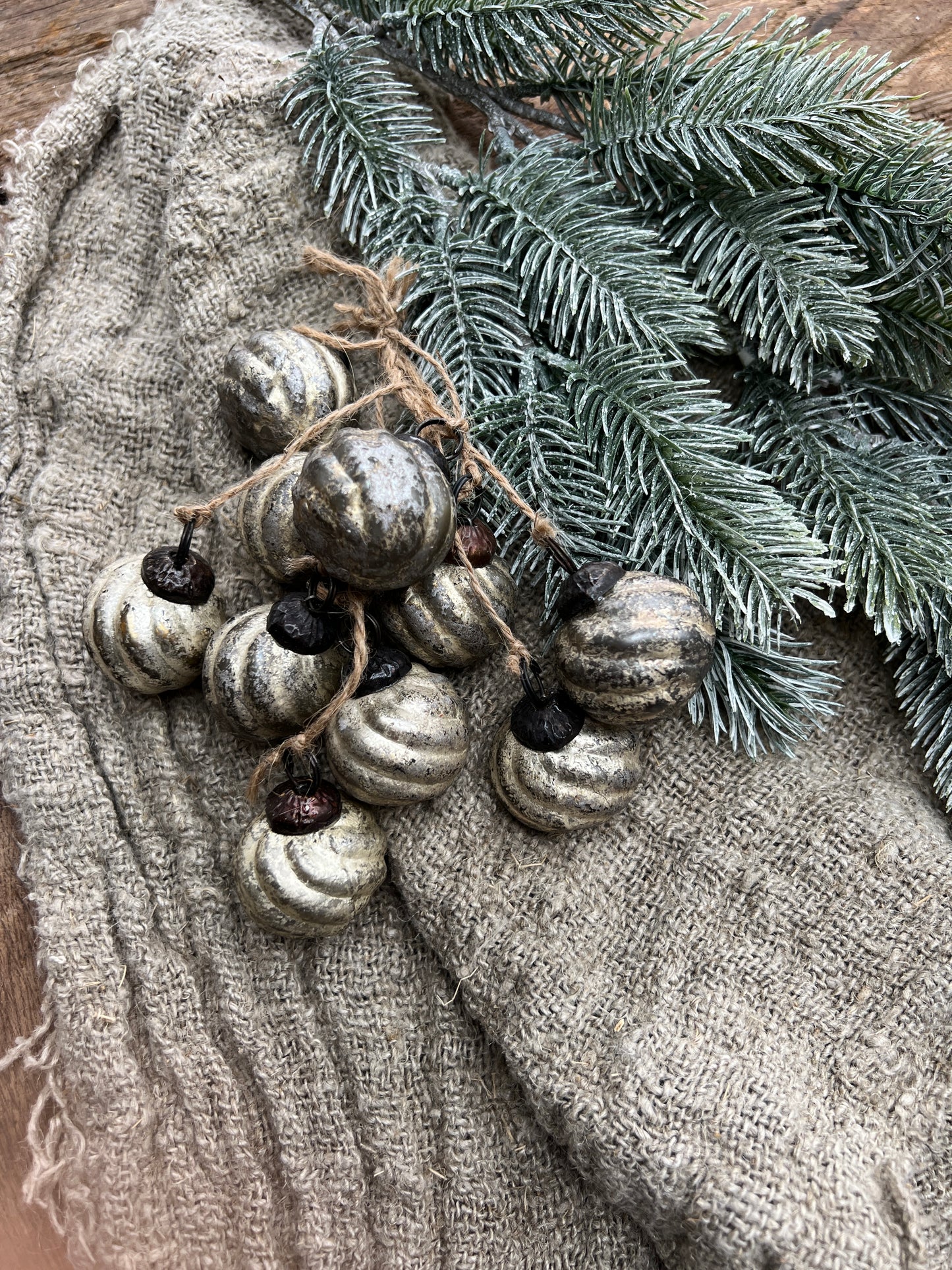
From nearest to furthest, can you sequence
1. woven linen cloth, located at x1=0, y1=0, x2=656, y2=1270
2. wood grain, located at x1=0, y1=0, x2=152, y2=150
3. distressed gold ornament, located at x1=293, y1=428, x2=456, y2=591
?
distressed gold ornament, located at x1=293, y1=428, x2=456, y2=591
woven linen cloth, located at x1=0, y1=0, x2=656, y2=1270
wood grain, located at x1=0, y1=0, x2=152, y2=150

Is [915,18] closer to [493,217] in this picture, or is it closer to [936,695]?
[493,217]

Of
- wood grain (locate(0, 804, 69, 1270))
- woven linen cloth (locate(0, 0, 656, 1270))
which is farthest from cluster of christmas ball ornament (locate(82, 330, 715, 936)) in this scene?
wood grain (locate(0, 804, 69, 1270))

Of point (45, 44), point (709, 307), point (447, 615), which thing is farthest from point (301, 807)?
point (45, 44)

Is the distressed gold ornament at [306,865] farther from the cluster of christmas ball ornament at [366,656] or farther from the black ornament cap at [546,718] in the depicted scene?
the black ornament cap at [546,718]

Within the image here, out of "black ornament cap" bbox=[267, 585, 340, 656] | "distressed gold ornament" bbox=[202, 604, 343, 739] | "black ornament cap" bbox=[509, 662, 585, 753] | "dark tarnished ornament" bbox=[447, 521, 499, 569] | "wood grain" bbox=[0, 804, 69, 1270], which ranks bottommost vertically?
"wood grain" bbox=[0, 804, 69, 1270]

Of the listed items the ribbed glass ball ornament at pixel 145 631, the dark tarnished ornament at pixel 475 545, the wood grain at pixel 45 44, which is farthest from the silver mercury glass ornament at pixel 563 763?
the wood grain at pixel 45 44

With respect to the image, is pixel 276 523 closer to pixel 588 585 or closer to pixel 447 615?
pixel 447 615

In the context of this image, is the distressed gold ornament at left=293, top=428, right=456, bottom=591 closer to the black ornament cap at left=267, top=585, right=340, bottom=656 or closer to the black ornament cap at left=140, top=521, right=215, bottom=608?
the black ornament cap at left=267, top=585, right=340, bottom=656

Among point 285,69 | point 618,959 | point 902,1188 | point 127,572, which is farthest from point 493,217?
point 902,1188
